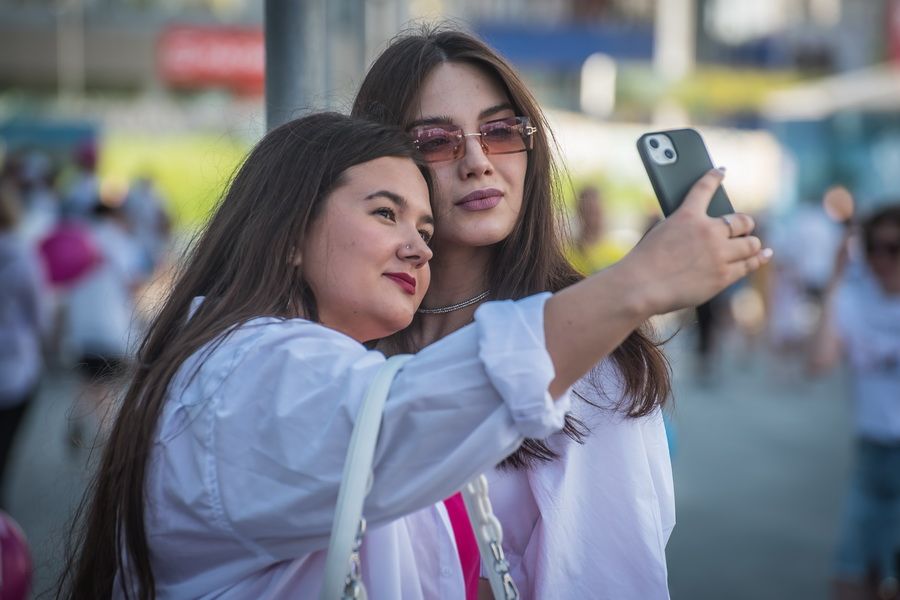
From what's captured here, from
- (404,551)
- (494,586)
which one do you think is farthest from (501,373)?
(404,551)

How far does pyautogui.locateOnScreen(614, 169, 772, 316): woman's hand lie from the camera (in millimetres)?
1384

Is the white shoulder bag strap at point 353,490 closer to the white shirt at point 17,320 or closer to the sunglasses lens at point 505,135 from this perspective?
the sunglasses lens at point 505,135

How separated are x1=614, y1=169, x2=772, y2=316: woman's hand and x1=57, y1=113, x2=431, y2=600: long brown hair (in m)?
0.62

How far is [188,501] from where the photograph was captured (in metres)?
1.55

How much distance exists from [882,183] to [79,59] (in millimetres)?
24312

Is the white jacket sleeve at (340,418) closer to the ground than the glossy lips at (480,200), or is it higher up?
closer to the ground

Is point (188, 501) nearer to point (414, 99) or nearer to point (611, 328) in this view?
point (611, 328)

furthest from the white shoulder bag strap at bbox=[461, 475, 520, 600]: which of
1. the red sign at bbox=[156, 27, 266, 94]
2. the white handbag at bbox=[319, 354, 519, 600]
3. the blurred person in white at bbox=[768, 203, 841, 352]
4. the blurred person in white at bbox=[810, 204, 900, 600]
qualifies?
the red sign at bbox=[156, 27, 266, 94]

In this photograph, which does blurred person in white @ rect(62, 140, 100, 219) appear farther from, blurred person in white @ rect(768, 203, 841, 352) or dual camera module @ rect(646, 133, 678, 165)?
dual camera module @ rect(646, 133, 678, 165)

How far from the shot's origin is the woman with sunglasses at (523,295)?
196 cm

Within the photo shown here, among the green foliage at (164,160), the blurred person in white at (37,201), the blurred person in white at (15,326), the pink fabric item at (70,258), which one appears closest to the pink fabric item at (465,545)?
the blurred person in white at (15,326)

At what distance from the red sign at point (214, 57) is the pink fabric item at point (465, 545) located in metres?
A: 29.0

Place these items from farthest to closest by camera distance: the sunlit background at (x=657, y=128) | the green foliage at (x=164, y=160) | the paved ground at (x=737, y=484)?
1. the green foliage at (x=164, y=160)
2. the paved ground at (x=737, y=484)
3. the sunlit background at (x=657, y=128)

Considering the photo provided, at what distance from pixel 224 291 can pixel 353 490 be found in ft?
1.87
